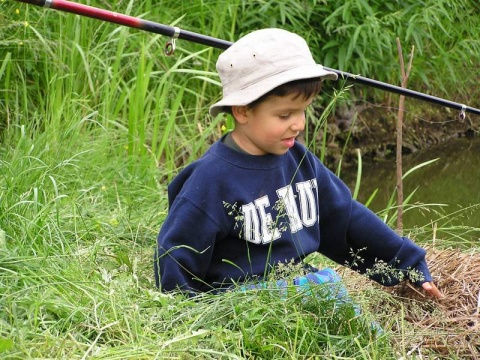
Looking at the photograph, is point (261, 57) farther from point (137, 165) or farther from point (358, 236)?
point (137, 165)

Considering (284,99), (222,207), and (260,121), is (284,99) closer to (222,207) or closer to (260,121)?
(260,121)

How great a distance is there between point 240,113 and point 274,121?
0.35ft

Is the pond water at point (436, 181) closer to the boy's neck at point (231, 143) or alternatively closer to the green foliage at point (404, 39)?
the green foliage at point (404, 39)

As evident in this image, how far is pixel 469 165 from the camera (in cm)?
652

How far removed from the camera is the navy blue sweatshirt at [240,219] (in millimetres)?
2697

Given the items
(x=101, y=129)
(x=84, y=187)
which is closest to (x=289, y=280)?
(x=84, y=187)

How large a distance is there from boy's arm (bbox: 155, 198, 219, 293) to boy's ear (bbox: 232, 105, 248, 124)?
0.27m

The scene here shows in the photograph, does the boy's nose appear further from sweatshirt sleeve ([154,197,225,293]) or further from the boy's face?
sweatshirt sleeve ([154,197,225,293])

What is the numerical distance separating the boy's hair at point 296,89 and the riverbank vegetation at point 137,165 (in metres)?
0.11

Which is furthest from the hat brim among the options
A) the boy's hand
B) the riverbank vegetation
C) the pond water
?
the pond water

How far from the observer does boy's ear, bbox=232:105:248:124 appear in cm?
277

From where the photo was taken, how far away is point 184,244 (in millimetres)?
2693

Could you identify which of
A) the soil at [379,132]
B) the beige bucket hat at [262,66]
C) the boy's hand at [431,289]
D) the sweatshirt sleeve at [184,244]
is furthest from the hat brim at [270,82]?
the soil at [379,132]

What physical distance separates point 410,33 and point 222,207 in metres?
3.81
